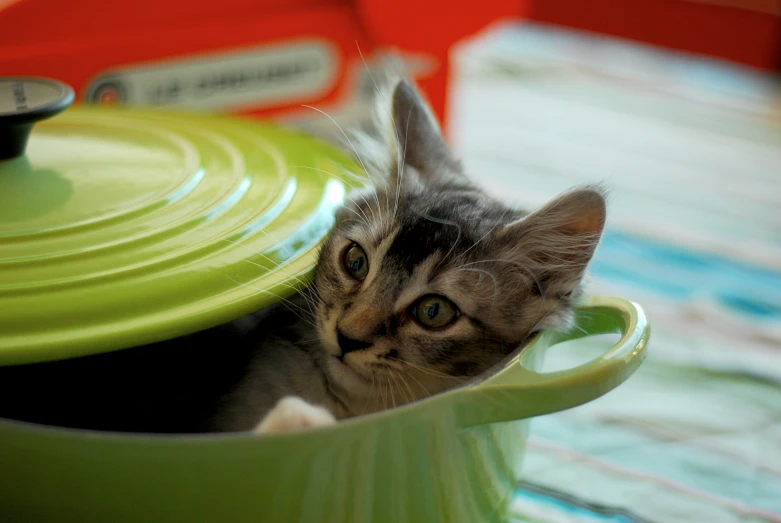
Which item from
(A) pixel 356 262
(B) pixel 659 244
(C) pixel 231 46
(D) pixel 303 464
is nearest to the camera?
(D) pixel 303 464

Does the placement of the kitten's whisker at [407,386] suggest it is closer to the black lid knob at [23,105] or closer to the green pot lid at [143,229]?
the green pot lid at [143,229]

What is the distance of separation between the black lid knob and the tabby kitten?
277 mm

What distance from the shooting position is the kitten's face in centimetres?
74

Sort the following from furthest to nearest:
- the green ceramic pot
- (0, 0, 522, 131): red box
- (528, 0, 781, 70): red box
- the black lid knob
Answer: (528, 0, 781, 70): red box → (0, 0, 522, 131): red box → the black lid knob → the green ceramic pot

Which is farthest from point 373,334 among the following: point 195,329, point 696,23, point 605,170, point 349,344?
point 696,23

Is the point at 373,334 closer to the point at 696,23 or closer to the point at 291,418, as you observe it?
the point at 291,418

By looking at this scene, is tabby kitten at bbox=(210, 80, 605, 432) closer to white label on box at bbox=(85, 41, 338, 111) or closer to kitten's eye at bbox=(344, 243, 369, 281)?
kitten's eye at bbox=(344, 243, 369, 281)

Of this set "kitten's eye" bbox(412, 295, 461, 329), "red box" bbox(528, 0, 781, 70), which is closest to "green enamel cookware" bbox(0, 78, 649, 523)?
"kitten's eye" bbox(412, 295, 461, 329)

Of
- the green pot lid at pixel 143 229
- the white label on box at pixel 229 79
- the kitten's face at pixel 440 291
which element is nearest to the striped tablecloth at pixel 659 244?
the kitten's face at pixel 440 291

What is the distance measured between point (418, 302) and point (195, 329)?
0.22 metres

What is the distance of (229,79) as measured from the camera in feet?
3.97

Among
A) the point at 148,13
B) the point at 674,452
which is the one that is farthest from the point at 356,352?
the point at 148,13

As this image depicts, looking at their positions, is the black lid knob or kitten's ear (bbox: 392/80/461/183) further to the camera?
kitten's ear (bbox: 392/80/461/183)

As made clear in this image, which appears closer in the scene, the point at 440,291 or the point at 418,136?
the point at 440,291
